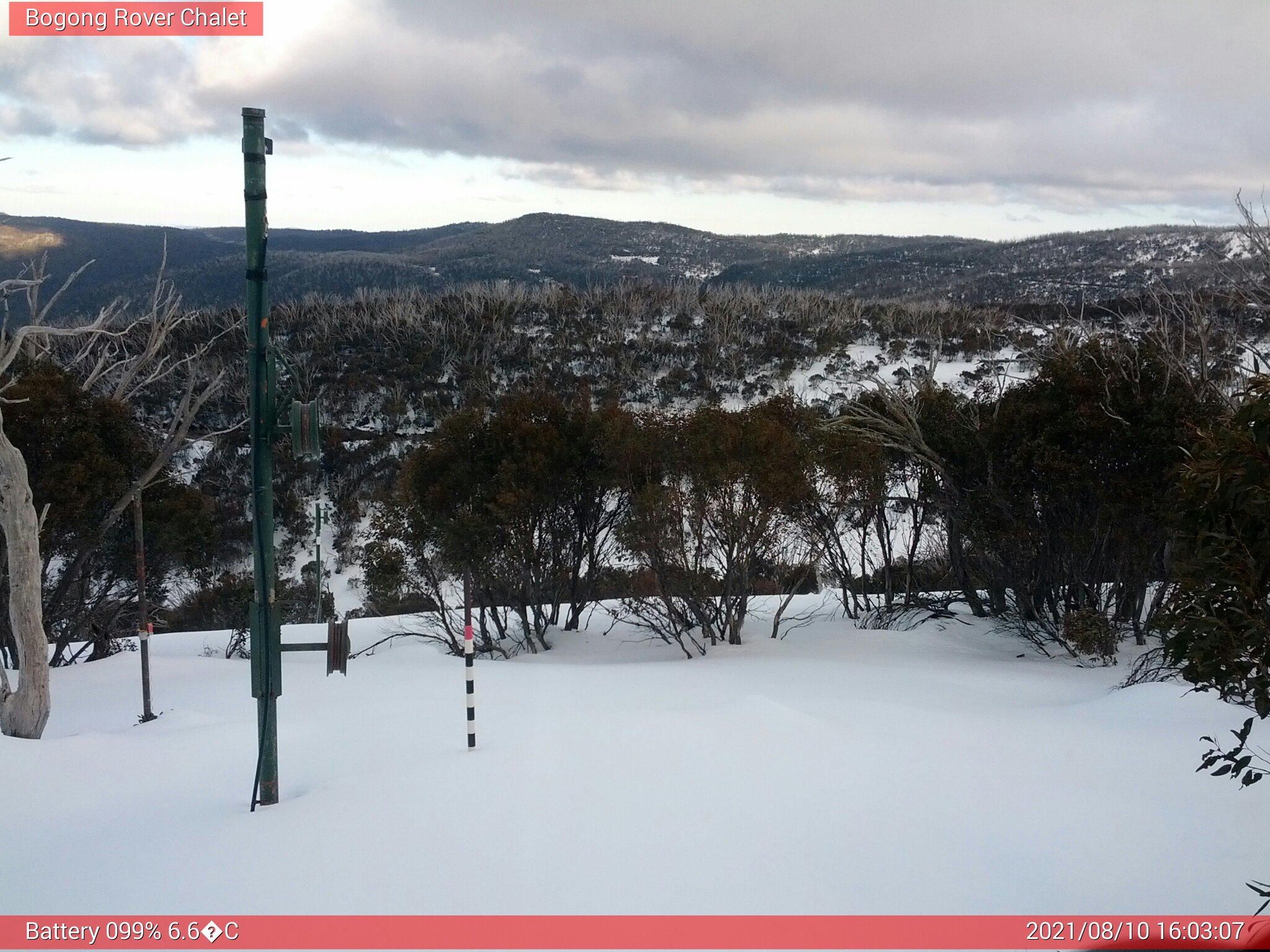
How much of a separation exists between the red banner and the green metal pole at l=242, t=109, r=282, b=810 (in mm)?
1555

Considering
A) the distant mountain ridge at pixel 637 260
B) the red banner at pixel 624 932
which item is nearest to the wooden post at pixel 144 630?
the red banner at pixel 624 932

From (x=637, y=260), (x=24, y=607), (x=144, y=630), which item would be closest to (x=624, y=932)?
(x=24, y=607)

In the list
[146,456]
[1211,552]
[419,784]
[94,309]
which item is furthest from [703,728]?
[94,309]

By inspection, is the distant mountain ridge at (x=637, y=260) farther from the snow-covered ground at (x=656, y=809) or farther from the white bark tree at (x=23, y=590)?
the snow-covered ground at (x=656, y=809)

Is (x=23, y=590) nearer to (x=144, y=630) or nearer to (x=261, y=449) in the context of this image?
(x=144, y=630)

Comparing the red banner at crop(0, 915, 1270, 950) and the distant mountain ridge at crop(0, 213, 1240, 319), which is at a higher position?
the distant mountain ridge at crop(0, 213, 1240, 319)

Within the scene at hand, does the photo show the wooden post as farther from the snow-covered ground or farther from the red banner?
the red banner

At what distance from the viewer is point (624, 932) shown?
3.83 meters

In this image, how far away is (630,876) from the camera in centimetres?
426

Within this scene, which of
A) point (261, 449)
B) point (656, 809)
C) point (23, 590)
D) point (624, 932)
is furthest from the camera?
point (23, 590)

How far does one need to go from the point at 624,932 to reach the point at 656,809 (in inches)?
48.7

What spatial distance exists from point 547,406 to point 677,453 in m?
3.26

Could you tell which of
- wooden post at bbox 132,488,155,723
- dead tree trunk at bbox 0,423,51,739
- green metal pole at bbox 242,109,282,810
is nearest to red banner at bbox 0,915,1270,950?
green metal pole at bbox 242,109,282,810

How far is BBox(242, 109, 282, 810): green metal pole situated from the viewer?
5.18m
